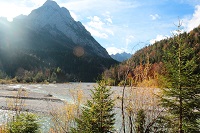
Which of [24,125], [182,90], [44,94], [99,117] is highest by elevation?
[182,90]

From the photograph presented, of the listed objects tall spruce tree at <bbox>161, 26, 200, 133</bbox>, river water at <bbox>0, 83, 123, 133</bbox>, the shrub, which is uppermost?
tall spruce tree at <bbox>161, 26, 200, 133</bbox>

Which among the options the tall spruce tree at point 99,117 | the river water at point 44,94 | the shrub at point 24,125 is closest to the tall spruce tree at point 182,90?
the tall spruce tree at point 99,117

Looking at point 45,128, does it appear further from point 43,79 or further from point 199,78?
point 43,79

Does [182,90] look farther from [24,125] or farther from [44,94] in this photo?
[44,94]

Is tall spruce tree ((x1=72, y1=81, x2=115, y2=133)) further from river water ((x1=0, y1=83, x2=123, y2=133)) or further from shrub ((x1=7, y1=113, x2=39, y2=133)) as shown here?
shrub ((x1=7, y1=113, x2=39, y2=133))

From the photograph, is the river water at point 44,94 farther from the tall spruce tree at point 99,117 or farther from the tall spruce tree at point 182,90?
the tall spruce tree at point 182,90

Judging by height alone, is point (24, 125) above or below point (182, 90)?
below

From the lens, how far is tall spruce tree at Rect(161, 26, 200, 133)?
39.4 ft

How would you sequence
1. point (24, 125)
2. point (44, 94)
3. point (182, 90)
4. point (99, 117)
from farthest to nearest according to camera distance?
point (44, 94) → point (24, 125) → point (182, 90) → point (99, 117)

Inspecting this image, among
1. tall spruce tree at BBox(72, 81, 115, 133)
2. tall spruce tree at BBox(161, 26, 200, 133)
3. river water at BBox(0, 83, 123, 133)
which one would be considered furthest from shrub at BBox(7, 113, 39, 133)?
tall spruce tree at BBox(161, 26, 200, 133)

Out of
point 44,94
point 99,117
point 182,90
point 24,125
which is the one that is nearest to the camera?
point 99,117

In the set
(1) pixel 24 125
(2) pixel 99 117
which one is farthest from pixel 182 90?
(1) pixel 24 125

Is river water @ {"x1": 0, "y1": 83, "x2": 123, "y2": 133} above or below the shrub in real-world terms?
below

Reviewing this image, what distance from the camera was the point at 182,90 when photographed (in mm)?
12281
